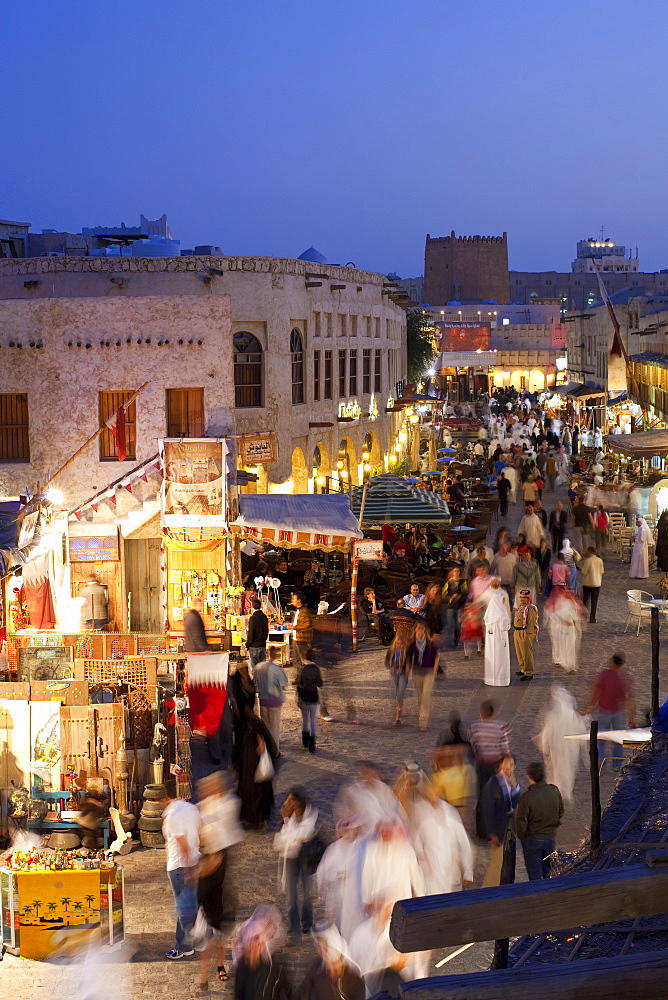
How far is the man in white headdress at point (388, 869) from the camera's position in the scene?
299 inches

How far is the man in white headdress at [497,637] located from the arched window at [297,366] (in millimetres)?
11220

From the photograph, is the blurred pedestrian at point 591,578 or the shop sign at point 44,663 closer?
the shop sign at point 44,663

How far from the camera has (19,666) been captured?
12.2 metres

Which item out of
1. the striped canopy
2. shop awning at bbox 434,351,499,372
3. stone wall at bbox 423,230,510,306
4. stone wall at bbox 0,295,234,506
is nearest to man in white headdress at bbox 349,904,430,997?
stone wall at bbox 0,295,234,506

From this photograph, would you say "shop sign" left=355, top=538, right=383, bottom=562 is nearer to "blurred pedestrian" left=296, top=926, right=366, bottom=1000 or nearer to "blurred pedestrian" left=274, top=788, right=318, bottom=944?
"blurred pedestrian" left=274, top=788, right=318, bottom=944

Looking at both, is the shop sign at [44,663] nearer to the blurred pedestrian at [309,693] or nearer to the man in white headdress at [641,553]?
the blurred pedestrian at [309,693]

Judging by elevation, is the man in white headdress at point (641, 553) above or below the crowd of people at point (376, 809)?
above

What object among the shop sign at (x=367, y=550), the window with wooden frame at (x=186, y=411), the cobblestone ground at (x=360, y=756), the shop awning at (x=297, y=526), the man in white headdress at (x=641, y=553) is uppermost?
the window with wooden frame at (x=186, y=411)

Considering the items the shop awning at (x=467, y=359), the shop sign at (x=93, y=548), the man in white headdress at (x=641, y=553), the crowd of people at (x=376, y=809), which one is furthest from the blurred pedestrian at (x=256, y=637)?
the shop awning at (x=467, y=359)

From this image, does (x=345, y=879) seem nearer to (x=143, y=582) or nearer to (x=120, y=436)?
(x=143, y=582)

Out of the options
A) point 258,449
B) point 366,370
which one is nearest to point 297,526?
point 258,449

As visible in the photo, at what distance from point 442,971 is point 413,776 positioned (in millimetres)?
1261

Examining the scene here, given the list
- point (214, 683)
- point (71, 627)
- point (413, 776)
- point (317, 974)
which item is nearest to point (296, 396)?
point (71, 627)

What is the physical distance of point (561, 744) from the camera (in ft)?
35.3
